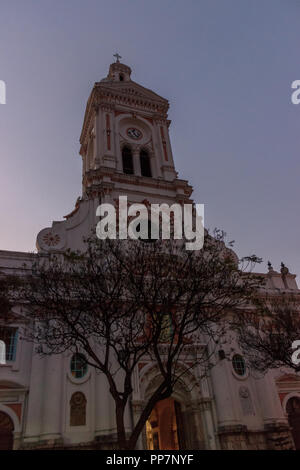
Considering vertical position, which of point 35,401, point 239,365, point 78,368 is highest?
point 239,365

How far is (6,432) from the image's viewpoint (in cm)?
1463

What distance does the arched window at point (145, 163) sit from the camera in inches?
1059

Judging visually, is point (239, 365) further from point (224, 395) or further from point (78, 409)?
point (78, 409)

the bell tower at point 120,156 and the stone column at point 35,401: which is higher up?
the bell tower at point 120,156

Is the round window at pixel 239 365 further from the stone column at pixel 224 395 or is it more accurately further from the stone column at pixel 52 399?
the stone column at pixel 52 399

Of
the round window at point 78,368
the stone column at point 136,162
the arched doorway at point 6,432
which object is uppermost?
the stone column at point 136,162

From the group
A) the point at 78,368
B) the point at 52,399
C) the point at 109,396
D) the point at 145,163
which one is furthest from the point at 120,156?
the point at 52,399

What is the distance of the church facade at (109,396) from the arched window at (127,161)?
0.11 m

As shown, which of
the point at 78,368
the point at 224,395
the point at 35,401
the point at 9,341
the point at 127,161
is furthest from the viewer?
the point at 127,161

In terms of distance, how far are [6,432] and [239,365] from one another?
11612 millimetres

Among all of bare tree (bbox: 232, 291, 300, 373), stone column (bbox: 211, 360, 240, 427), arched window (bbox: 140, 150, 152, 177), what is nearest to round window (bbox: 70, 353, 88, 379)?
stone column (bbox: 211, 360, 240, 427)

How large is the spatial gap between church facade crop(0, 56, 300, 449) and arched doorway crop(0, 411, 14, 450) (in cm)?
4

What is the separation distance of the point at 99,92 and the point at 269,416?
81.0 ft

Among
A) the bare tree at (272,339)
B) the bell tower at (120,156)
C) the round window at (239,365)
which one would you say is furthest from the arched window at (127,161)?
the round window at (239,365)
